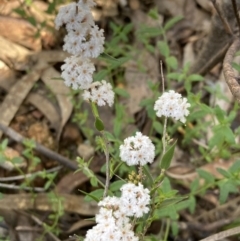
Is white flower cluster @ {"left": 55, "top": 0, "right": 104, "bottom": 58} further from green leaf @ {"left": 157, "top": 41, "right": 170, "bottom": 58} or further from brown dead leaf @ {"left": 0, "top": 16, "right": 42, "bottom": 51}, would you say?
brown dead leaf @ {"left": 0, "top": 16, "right": 42, "bottom": 51}

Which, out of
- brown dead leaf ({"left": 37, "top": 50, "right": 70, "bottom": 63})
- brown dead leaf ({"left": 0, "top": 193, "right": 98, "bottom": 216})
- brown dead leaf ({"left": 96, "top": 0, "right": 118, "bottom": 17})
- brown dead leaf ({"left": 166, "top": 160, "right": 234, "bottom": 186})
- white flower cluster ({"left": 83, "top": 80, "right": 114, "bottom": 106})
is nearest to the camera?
Answer: white flower cluster ({"left": 83, "top": 80, "right": 114, "bottom": 106})

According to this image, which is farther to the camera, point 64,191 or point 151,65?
point 151,65

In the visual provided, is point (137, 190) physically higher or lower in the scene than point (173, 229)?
lower

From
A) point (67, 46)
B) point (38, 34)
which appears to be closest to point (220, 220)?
point (38, 34)

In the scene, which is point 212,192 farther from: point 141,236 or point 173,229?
point 141,236

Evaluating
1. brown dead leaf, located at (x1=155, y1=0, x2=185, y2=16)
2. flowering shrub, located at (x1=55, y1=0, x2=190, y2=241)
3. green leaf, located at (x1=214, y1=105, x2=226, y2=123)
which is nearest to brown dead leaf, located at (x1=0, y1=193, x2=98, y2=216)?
green leaf, located at (x1=214, y1=105, x2=226, y2=123)

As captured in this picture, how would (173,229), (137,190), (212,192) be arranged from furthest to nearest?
(212,192) < (173,229) < (137,190)
